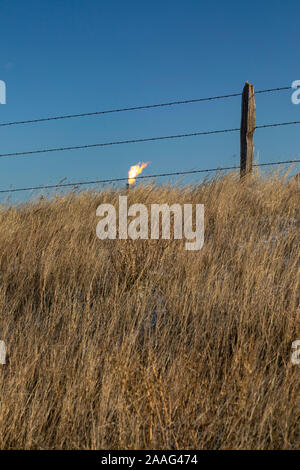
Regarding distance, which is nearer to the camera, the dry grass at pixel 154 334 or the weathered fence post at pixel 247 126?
the dry grass at pixel 154 334

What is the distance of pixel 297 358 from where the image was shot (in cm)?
279

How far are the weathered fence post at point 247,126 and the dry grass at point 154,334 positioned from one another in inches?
62.2

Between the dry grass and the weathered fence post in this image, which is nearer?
the dry grass

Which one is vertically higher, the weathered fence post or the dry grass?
the weathered fence post

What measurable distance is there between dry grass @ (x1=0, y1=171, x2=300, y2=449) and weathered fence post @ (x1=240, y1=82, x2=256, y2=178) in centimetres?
158

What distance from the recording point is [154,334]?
126 inches

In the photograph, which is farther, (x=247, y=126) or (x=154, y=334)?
(x=247, y=126)

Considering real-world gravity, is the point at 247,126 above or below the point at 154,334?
above

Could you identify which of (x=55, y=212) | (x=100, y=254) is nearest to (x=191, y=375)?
(x=100, y=254)

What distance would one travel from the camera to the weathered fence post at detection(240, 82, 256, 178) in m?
7.57

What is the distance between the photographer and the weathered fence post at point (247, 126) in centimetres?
757

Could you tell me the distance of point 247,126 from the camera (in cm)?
765

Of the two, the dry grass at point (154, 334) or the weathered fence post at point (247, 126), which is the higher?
the weathered fence post at point (247, 126)

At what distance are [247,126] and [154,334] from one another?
5.41 metres
